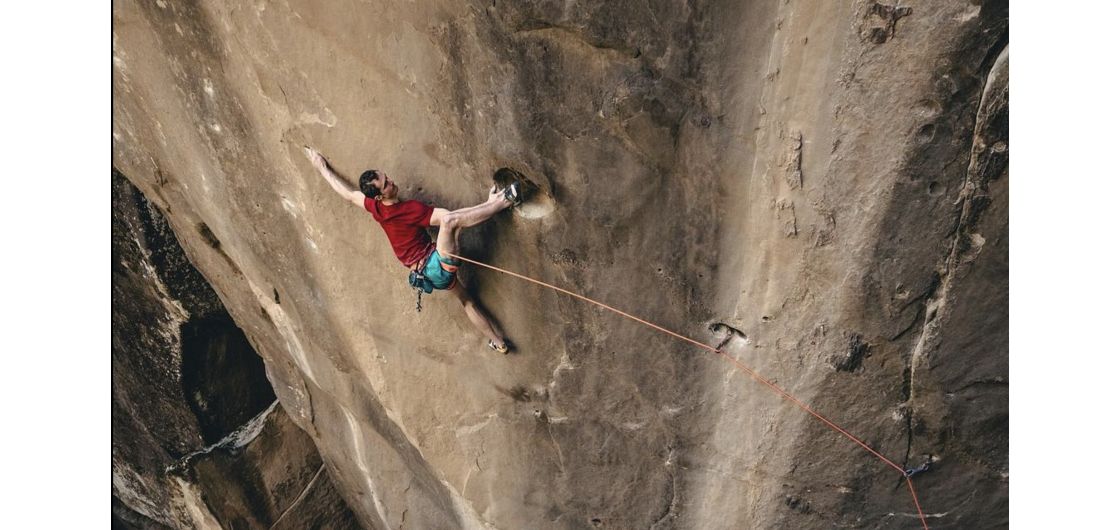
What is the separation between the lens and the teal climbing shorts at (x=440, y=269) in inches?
154

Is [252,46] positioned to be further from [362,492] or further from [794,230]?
[362,492]

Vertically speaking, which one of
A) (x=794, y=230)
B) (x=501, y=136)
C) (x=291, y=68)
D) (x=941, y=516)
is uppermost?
(x=291, y=68)

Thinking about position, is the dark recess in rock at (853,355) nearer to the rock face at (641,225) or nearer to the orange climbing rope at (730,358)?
the rock face at (641,225)

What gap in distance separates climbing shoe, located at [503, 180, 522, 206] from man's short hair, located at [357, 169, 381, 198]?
55 centimetres

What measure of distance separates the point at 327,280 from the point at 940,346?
2.83 m

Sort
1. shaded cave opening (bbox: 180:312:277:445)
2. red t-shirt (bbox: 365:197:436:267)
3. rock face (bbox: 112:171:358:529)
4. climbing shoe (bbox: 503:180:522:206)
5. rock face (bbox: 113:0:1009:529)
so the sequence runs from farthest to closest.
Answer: shaded cave opening (bbox: 180:312:277:445)
rock face (bbox: 112:171:358:529)
red t-shirt (bbox: 365:197:436:267)
climbing shoe (bbox: 503:180:522:206)
rock face (bbox: 113:0:1009:529)

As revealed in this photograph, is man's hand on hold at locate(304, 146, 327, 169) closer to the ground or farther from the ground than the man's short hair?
farther from the ground

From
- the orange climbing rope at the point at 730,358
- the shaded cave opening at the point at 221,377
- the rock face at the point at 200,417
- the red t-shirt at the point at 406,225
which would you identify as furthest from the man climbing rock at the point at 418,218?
the shaded cave opening at the point at 221,377

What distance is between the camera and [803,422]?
3998mm

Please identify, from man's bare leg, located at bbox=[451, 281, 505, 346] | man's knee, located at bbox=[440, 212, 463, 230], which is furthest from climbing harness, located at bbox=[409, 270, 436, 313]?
man's knee, located at bbox=[440, 212, 463, 230]

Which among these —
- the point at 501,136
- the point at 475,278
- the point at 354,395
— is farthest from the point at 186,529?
the point at 501,136

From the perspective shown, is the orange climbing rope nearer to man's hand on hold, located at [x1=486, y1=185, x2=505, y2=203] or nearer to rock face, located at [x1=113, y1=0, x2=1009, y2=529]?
rock face, located at [x1=113, y1=0, x2=1009, y2=529]

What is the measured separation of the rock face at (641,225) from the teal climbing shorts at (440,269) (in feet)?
0.52

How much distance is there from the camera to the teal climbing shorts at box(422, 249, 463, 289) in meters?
3.91
